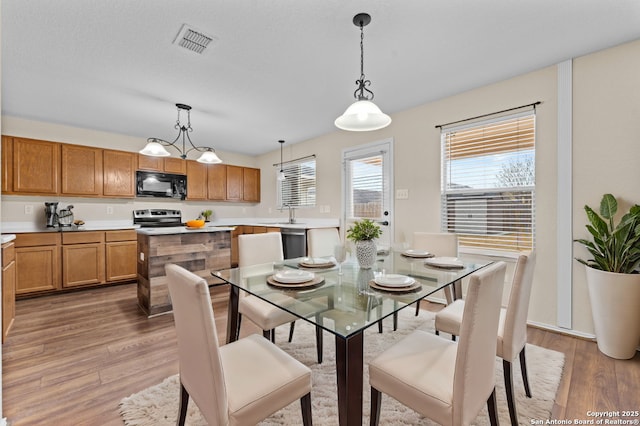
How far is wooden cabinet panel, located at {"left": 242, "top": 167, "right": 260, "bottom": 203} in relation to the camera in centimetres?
605

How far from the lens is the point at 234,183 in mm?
5887

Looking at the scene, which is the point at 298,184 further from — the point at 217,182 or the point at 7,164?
the point at 7,164

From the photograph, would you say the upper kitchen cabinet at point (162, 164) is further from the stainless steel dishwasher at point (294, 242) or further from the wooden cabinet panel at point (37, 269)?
the stainless steel dishwasher at point (294, 242)

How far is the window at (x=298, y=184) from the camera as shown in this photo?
5.03 m

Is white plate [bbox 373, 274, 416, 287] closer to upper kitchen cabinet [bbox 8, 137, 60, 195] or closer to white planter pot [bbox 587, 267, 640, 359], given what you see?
white planter pot [bbox 587, 267, 640, 359]

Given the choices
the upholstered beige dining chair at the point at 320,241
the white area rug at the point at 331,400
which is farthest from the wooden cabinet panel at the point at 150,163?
the white area rug at the point at 331,400

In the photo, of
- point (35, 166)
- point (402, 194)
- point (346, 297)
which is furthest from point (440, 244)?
point (35, 166)

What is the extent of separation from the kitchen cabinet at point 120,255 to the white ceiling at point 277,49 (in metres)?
1.82

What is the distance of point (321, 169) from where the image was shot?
15.7 feet

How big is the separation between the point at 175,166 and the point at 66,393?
13.2 ft

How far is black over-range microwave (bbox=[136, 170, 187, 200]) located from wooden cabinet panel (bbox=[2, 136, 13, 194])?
1.43m

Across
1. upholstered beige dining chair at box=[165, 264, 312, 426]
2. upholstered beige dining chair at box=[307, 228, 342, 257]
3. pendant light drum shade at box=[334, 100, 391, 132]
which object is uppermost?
pendant light drum shade at box=[334, 100, 391, 132]

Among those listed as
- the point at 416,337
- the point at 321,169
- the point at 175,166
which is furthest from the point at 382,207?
the point at 175,166

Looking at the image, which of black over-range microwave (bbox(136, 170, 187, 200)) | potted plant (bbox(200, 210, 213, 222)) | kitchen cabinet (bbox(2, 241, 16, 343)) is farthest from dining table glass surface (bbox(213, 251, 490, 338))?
potted plant (bbox(200, 210, 213, 222))
